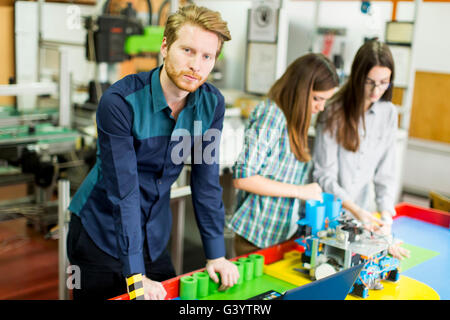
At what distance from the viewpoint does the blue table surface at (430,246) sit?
1.68m

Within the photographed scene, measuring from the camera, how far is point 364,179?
85.9 inches

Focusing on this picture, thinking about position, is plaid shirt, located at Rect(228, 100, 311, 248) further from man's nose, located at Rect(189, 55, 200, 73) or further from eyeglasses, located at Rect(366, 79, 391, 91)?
man's nose, located at Rect(189, 55, 200, 73)

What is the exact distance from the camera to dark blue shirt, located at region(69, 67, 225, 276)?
1320mm

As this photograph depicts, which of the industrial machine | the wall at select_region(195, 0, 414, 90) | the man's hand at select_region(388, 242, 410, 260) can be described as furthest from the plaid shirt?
the wall at select_region(195, 0, 414, 90)

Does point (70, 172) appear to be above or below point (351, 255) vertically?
below

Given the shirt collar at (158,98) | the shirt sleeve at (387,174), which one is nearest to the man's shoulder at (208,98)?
the shirt collar at (158,98)

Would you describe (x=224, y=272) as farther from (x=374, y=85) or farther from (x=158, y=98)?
(x=374, y=85)

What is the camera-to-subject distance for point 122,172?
51.9 inches

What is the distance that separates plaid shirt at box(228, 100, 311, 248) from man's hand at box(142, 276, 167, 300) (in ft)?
2.05

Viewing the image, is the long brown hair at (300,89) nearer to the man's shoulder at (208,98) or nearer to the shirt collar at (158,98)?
the man's shoulder at (208,98)

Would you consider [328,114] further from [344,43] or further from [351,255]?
[344,43]

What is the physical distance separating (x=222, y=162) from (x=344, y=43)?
2.58 m

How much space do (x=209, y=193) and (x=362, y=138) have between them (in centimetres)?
88
